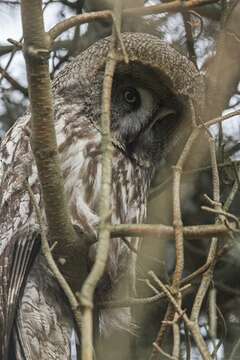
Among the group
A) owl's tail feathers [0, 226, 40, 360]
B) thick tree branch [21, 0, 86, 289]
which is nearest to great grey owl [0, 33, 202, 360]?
owl's tail feathers [0, 226, 40, 360]

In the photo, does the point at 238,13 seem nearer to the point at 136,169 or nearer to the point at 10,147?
the point at 136,169

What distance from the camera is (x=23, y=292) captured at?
10.2ft

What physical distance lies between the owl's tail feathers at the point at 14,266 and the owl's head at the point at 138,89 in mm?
557

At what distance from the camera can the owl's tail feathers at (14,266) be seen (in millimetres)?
2990

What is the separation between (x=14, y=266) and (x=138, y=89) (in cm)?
88

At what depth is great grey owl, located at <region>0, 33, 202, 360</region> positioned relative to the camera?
307 cm

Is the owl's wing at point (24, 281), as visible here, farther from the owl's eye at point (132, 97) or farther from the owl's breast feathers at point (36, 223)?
the owl's eye at point (132, 97)

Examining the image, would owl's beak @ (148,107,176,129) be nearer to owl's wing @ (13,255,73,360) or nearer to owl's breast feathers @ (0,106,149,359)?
owl's breast feathers @ (0,106,149,359)

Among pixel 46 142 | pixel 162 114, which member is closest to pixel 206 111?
pixel 162 114

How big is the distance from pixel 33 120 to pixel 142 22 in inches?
69.5

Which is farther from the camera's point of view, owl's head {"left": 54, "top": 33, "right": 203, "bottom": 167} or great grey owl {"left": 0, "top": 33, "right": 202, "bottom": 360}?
owl's head {"left": 54, "top": 33, "right": 203, "bottom": 167}

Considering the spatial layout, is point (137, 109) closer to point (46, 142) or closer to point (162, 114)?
point (162, 114)

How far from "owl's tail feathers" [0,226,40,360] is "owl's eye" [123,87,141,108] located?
699 mm

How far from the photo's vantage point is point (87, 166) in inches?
125
